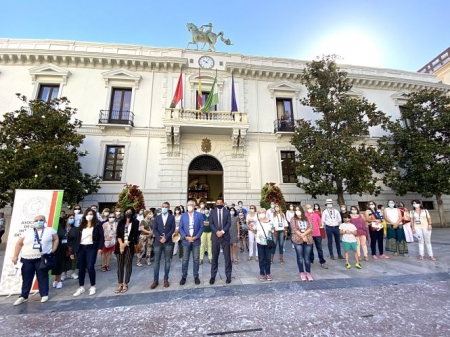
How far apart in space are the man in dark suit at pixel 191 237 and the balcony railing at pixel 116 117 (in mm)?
10348

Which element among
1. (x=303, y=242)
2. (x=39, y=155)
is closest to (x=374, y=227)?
(x=303, y=242)

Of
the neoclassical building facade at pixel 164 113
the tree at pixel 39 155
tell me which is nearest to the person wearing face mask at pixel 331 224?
the neoclassical building facade at pixel 164 113

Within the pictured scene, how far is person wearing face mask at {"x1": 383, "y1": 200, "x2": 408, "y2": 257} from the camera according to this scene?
6.91 meters

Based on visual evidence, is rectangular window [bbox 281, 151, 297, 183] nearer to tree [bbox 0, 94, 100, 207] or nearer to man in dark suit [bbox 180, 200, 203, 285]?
man in dark suit [bbox 180, 200, 203, 285]

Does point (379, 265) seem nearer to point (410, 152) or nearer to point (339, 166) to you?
point (339, 166)

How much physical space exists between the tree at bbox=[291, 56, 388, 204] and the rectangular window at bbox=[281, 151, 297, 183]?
2.03 metres

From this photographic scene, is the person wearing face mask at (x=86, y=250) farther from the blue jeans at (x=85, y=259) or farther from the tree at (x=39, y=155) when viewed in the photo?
the tree at (x=39, y=155)

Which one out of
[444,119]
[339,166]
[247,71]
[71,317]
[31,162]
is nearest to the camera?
[71,317]

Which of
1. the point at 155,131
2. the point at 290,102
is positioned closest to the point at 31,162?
the point at 155,131

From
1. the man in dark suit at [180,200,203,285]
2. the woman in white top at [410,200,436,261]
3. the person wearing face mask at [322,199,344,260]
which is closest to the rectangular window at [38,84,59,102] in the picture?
the man in dark suit at [180,200,203,285]

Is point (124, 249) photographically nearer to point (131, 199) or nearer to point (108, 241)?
point (108, 241)

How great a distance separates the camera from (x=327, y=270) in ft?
18.5

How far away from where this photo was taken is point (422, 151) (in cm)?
Answer: 1288

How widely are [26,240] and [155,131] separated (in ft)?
33.4
